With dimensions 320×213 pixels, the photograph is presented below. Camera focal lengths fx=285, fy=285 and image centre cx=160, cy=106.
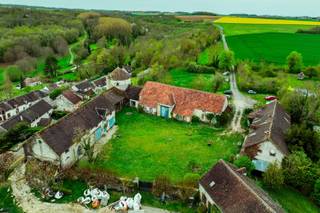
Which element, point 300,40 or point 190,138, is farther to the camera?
point 300,40

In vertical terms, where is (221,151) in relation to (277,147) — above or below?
below

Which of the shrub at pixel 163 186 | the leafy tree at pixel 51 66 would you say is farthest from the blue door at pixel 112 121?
the leafy tree at pixel 51 66

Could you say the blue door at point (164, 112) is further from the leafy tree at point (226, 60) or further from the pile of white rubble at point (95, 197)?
the leafy tree at point (226, 60)

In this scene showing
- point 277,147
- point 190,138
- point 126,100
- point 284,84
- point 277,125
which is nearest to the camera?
point 277,147

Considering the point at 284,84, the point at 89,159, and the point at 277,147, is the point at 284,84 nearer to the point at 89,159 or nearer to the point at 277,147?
the point at 277,147

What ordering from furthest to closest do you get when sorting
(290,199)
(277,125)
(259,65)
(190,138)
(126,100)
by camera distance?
1. (259,65)
2. (126,100)
3. (190,138)
4. (277,125)
5. (290,199)

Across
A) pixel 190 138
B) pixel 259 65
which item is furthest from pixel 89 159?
pixel 259 65
